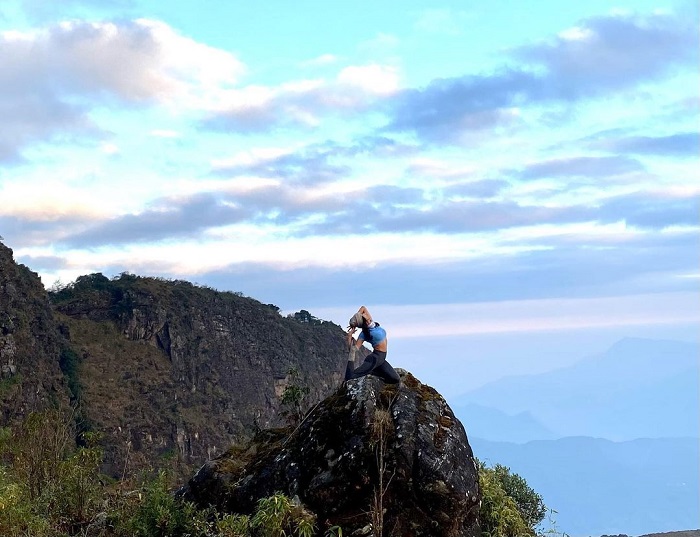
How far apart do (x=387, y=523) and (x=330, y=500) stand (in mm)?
1069

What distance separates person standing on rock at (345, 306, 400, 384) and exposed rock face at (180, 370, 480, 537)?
377mm

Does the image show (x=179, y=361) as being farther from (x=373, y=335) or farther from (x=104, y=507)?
(x=373, y=335)

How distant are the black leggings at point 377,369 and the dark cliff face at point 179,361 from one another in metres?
62.9

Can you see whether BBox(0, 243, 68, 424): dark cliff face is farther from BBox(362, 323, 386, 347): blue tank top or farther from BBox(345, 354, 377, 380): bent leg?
BBox(362, 323, 386, 347): blue tank top

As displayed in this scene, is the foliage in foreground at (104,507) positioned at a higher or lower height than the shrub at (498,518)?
higher

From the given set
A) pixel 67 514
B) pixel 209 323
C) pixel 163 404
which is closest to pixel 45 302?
pixel 163 404

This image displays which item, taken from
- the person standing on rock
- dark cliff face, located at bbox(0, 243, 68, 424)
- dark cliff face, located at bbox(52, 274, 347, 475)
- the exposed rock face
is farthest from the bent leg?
dark cliff face, located at bbox(0, 243, 68, 424)

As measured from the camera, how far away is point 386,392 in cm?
1408

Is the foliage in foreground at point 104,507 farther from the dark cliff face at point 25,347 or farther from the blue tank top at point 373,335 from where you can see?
the dark cliff face at point 25,347

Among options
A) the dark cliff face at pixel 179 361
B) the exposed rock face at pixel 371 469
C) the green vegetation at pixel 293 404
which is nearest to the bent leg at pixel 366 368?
the exposed rock face at pixel 371 469

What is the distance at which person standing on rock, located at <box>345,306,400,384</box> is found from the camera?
47.7ft

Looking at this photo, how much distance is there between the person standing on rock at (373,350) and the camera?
14531 mm

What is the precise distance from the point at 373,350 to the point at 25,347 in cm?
8791

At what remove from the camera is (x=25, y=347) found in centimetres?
9112
